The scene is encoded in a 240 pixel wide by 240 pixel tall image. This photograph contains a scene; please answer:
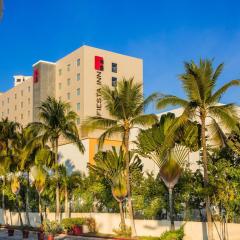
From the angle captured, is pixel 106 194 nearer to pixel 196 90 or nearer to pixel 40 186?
pixel 40 186

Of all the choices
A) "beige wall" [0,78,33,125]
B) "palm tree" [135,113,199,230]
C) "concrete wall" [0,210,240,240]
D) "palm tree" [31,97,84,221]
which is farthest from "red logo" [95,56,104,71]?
"palm tree" [135,113,199,230]

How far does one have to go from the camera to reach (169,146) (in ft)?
99.3

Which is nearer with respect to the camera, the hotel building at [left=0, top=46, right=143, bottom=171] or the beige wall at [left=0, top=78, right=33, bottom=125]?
the hotel building at [left=0, top=46, right=143, bottom=171]

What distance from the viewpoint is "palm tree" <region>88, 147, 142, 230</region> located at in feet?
120

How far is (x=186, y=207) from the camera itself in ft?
108

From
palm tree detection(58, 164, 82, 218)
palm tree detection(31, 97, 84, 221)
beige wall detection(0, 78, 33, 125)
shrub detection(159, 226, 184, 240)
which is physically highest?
beige wall detection(0, 78, 33, 125)

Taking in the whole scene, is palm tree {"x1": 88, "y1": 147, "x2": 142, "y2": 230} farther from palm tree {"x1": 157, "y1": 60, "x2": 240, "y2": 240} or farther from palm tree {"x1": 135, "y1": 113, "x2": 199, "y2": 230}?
palm tree {"x1": 157, "y1": 60, "x2": 240, "y2": 240}

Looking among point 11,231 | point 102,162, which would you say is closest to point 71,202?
point 11,231

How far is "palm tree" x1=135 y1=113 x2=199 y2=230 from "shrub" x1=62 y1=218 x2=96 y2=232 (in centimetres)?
982

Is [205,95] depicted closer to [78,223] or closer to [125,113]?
[125,113]

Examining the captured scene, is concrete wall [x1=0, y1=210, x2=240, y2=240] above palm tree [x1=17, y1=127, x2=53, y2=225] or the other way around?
the other way around

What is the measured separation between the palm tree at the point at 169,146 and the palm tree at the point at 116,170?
265cm

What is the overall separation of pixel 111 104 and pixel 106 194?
1072cm

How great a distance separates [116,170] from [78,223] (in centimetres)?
686
